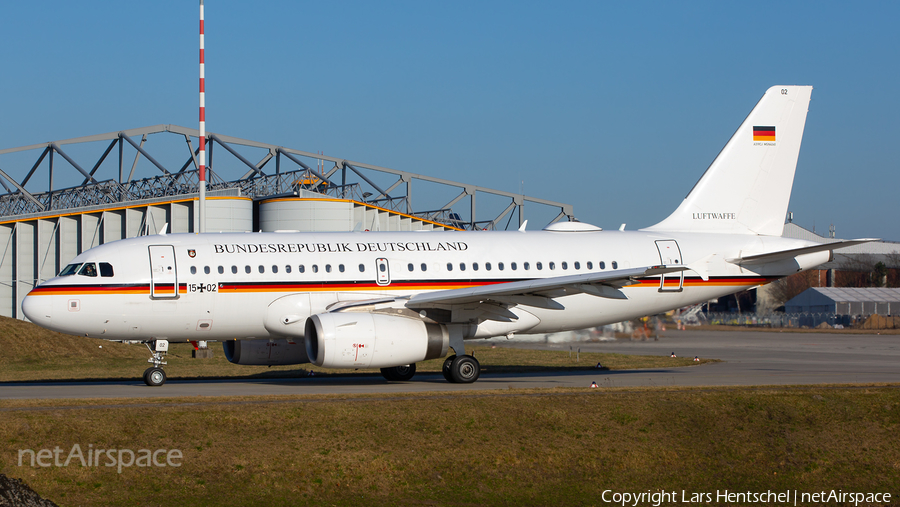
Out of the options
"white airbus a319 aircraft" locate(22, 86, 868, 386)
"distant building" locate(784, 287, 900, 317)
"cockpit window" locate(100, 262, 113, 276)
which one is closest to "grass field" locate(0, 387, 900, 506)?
"white airbus a319 aircraft" locate(22, 86, 868, 386)

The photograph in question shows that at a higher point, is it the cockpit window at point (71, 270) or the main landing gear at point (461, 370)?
the cockpit window at point (71, 270)

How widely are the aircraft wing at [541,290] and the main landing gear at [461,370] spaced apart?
1.72 metres

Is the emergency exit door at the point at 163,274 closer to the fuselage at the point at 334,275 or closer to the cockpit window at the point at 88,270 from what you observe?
the fuselage at the point at 334,275

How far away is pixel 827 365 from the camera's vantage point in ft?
105

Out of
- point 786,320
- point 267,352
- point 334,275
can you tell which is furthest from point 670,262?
point 786,320

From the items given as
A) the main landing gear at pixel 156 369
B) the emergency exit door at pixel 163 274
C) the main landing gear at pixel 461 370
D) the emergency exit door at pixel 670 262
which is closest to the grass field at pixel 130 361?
the main landing gear at pixel 156 369

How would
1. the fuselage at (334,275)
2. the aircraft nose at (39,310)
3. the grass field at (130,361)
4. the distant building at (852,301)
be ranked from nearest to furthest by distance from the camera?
the aircraft nose at (39,310) → the fuselage at (334,275) → the grass field at (130,361) → the distant building at (852,301)

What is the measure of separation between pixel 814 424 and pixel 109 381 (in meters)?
18.9

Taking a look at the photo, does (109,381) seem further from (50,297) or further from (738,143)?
(738,143)

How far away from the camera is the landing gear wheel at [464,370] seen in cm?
2311

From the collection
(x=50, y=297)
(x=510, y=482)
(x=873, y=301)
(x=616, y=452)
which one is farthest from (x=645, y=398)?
(x=873, y=301)

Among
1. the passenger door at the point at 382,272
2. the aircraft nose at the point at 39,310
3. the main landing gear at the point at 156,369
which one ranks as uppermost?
the passenger door at the point at 382,272

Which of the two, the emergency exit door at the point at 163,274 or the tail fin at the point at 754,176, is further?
the tail fin at the point at 754,176

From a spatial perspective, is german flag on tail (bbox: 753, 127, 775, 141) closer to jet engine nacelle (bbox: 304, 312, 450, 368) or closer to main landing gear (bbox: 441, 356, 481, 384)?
main landing gear (bbox: 441, 356, 481, 384)
